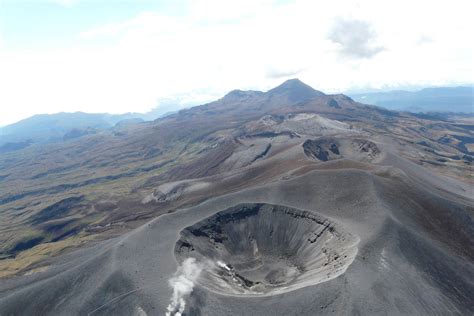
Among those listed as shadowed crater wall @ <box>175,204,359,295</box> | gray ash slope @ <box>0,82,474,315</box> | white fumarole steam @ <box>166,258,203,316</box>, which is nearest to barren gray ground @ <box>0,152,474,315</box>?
gray ash slope @ <box>0,82,474,315</box>

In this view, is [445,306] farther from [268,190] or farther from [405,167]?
[405,167]

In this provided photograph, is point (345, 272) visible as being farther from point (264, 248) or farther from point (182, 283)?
point (264, 248)

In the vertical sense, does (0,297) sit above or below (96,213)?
above

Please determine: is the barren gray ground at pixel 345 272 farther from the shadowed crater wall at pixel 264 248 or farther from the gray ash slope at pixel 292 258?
the shadowed crater wall at pixel 264 248

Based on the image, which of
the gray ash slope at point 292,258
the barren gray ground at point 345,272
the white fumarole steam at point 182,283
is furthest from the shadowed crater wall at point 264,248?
the barren gray ground at point 345,272

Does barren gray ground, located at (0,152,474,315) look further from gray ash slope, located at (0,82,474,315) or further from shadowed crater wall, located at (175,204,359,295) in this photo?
shadowed crater wall, located at (175,204,359,295)

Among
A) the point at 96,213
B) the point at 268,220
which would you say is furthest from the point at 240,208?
the point at 96,213
